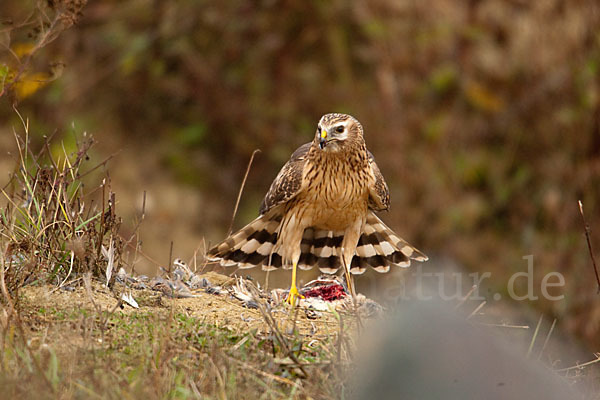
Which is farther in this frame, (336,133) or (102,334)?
(336,133)

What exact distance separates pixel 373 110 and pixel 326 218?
3854 mm

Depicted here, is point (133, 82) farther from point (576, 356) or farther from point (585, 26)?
point (576, 356)

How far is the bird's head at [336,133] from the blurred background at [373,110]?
2.99 m

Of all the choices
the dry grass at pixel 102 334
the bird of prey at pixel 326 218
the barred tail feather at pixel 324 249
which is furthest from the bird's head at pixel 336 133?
the dry grass at pixel 102 334

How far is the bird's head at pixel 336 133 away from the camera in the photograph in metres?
5.09

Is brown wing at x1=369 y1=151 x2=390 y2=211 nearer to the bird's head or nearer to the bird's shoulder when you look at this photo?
the bird's shoulder

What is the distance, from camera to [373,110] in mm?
8914

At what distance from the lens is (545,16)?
8.59m

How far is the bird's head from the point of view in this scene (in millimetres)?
5094

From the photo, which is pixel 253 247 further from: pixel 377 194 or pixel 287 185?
pixel 377 194

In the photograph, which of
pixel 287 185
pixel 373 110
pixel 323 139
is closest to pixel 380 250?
pixel 287 185

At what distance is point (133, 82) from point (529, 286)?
4.52 m

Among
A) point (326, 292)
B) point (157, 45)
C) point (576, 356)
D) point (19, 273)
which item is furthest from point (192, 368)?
point (157, 45)

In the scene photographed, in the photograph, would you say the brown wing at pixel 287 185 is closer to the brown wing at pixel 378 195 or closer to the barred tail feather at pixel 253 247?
the barred tail feather at pixel 253 247
